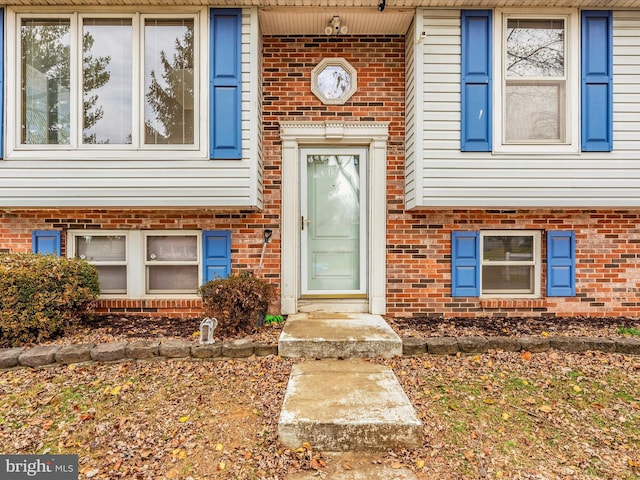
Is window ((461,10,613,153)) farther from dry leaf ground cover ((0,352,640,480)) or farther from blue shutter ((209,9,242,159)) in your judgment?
blue shutter ((209,9,242,159))

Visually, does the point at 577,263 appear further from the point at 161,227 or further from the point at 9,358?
the point at 9,358

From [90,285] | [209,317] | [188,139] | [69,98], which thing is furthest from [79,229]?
[209,317]

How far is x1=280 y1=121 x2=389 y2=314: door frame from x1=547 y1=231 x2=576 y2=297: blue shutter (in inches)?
77.3

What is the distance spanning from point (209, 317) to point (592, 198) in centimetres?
427

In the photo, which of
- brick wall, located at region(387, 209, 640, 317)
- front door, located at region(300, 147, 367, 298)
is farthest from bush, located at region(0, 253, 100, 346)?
brick wall, located at region(387, 209, 640, 317)

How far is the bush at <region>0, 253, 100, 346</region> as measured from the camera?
11.1ft

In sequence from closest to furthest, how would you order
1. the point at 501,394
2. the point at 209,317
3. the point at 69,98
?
the point at 501,394 → the point at 209,317 → the point at 69,98

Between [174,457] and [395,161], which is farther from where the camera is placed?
[395,161]

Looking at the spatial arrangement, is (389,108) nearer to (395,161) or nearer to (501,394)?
(395,161)

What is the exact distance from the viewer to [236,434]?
2299mm

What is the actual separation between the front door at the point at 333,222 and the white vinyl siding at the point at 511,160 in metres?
0.85

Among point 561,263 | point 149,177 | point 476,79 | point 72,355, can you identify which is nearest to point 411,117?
point 476,79

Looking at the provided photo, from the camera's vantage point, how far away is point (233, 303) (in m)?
3.58

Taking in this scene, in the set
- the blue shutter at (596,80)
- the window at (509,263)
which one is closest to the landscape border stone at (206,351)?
the window at (509,263)
